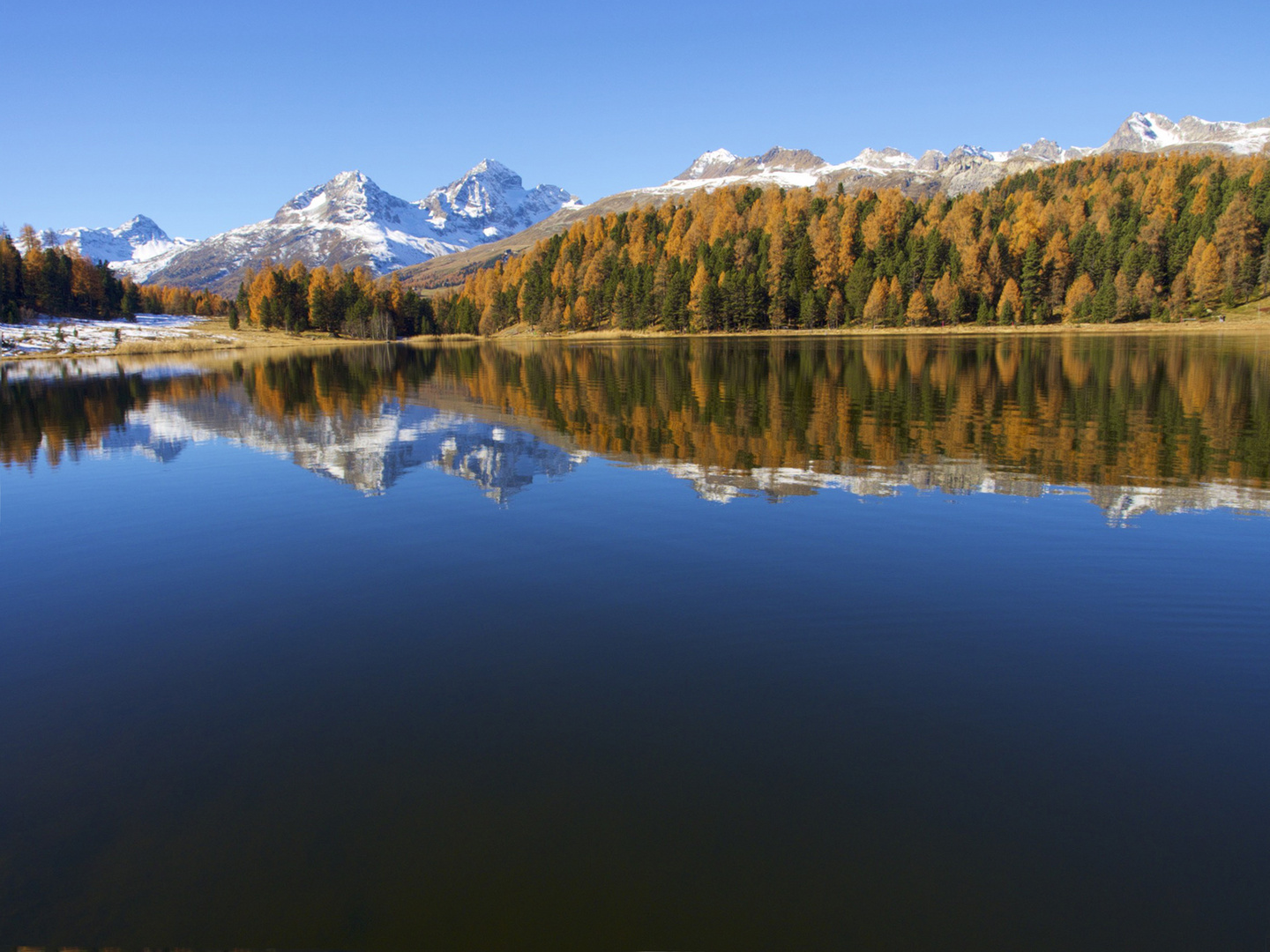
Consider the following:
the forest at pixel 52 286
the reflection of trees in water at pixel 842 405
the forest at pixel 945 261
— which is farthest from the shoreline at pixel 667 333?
the reflection of trees in water at pixel 842 405

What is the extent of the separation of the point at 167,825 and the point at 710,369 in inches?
2322

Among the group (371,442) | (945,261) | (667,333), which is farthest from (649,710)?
(945,261)

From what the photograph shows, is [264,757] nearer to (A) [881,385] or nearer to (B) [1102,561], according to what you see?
(B) [1102,561]

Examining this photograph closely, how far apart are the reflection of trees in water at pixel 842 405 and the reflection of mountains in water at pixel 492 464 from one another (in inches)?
42.8

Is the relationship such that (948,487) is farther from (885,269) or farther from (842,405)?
(885,269)

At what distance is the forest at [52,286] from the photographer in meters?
162

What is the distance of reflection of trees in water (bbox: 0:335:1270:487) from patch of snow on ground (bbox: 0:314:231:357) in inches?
2701

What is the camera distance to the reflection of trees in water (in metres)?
24.7

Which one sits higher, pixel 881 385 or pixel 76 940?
pixel 881 385

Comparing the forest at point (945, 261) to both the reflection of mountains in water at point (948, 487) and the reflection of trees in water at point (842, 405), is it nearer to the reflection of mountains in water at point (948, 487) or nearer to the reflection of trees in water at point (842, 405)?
the reflection of trees in water at point (842, 405)

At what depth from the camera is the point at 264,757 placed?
27.3 ft

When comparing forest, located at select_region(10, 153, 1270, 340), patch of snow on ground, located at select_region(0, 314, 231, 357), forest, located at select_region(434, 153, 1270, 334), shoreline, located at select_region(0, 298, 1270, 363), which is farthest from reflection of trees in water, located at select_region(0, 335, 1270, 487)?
forest, located at select_region(10, 153, 1270, 340)

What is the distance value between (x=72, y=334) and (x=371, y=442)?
14925cm

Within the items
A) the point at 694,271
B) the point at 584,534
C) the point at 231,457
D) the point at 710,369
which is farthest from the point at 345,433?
the point at 694,271
